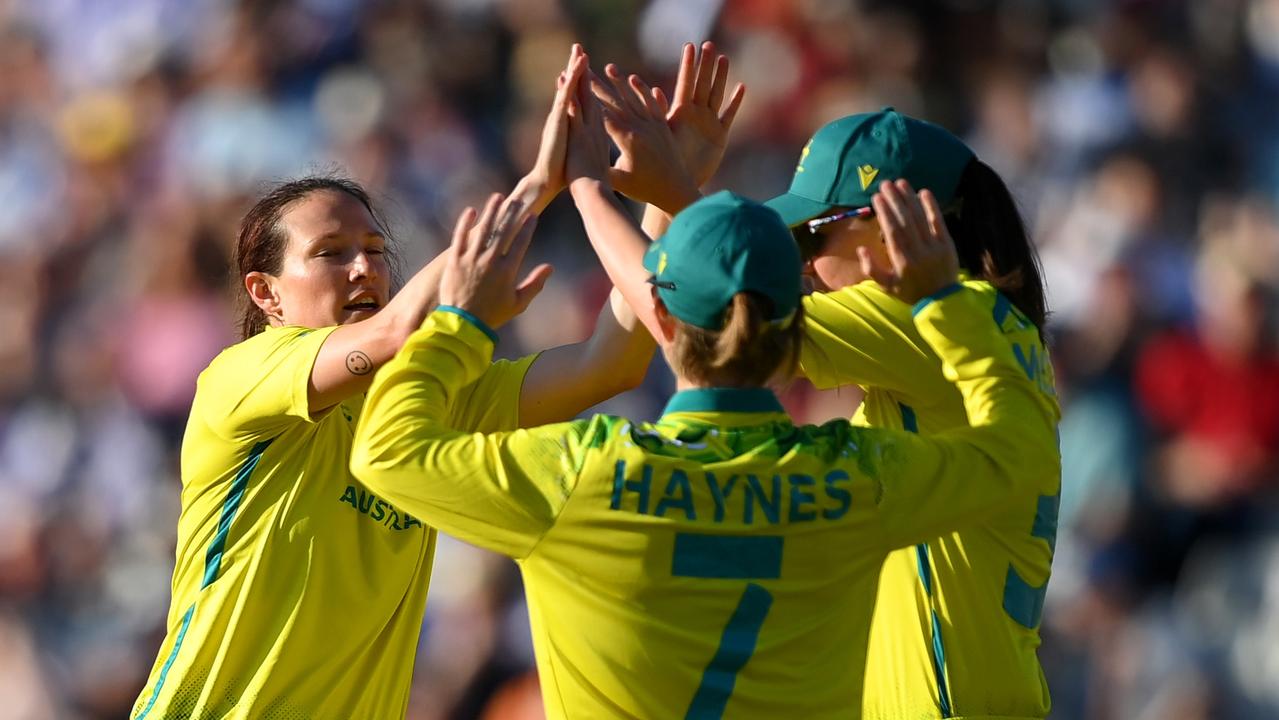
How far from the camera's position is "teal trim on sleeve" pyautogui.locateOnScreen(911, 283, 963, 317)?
2611 millimetres

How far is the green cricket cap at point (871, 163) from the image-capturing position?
303 centimetres

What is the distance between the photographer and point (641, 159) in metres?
3.27

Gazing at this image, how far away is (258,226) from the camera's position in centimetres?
380

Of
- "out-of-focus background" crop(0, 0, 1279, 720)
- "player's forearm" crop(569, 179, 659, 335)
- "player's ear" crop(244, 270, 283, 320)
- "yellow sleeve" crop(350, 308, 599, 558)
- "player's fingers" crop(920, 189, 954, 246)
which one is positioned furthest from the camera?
"out-of-focus background" crop(0, 0, 1279, 720)

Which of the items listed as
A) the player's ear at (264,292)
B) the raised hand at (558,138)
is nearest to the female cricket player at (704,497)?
the raised hand at (558,138)

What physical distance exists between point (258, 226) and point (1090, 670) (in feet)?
14.1

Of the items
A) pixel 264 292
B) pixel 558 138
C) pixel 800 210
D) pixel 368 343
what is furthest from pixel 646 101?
pixel 264 292

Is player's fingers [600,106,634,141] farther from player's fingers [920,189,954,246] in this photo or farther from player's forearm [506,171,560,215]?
player's fingers [920,189,954,246]

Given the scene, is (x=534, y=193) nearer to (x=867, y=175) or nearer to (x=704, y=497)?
(x=867, y=175)

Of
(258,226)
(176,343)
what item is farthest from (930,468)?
(176,343)

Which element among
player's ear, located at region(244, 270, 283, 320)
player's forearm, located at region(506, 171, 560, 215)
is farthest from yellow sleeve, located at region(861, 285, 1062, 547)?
player's ear, located at region(244, 270, 283, 320)

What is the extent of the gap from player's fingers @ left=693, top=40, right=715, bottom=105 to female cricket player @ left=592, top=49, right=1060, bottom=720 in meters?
0.36

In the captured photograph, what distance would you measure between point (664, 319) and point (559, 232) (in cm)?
508

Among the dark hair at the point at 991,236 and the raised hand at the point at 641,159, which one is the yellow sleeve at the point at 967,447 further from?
the raised hand at the point at 641,159
